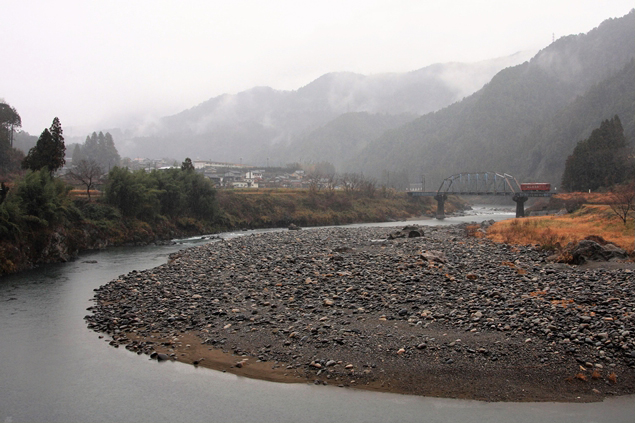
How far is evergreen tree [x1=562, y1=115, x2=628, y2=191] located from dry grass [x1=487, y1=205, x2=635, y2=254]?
34.9m

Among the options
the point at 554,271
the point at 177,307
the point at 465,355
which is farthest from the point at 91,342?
the point at 554,271

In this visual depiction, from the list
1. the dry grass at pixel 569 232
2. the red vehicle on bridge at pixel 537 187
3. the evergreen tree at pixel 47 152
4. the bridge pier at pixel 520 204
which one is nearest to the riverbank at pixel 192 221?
the evergreen tree at pixel 47 152

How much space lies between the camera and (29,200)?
3656 cm

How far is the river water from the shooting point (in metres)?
11.3

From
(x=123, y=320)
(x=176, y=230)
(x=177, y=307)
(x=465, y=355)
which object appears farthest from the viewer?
(x=176, y=230)

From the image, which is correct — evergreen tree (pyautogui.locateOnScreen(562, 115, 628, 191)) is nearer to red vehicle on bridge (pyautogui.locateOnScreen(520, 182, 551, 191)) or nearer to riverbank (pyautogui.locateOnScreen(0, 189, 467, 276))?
red vehicle on bridge (pyautogui.locateOnScreen(520, 182, 551, 191))

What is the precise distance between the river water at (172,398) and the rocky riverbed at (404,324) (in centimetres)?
46

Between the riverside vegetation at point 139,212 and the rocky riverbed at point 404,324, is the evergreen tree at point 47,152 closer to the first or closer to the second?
the riverside vegetation at point 139,212

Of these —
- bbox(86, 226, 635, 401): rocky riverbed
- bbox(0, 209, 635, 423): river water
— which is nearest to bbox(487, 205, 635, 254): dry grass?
bbox(86, 226, 635, 401): rocky riverbed

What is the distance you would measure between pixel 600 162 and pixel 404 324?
78.7m

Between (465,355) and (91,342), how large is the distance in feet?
45.1

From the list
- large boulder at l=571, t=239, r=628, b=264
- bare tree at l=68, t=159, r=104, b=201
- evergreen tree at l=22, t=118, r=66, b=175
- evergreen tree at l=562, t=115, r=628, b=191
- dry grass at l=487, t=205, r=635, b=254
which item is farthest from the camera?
evergreen tree at l=562, t=115, r=628, b=191

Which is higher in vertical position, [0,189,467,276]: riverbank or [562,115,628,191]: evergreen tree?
[562,115,628,191]: evergreen tree

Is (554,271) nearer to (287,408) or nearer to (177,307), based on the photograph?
(287,408)
